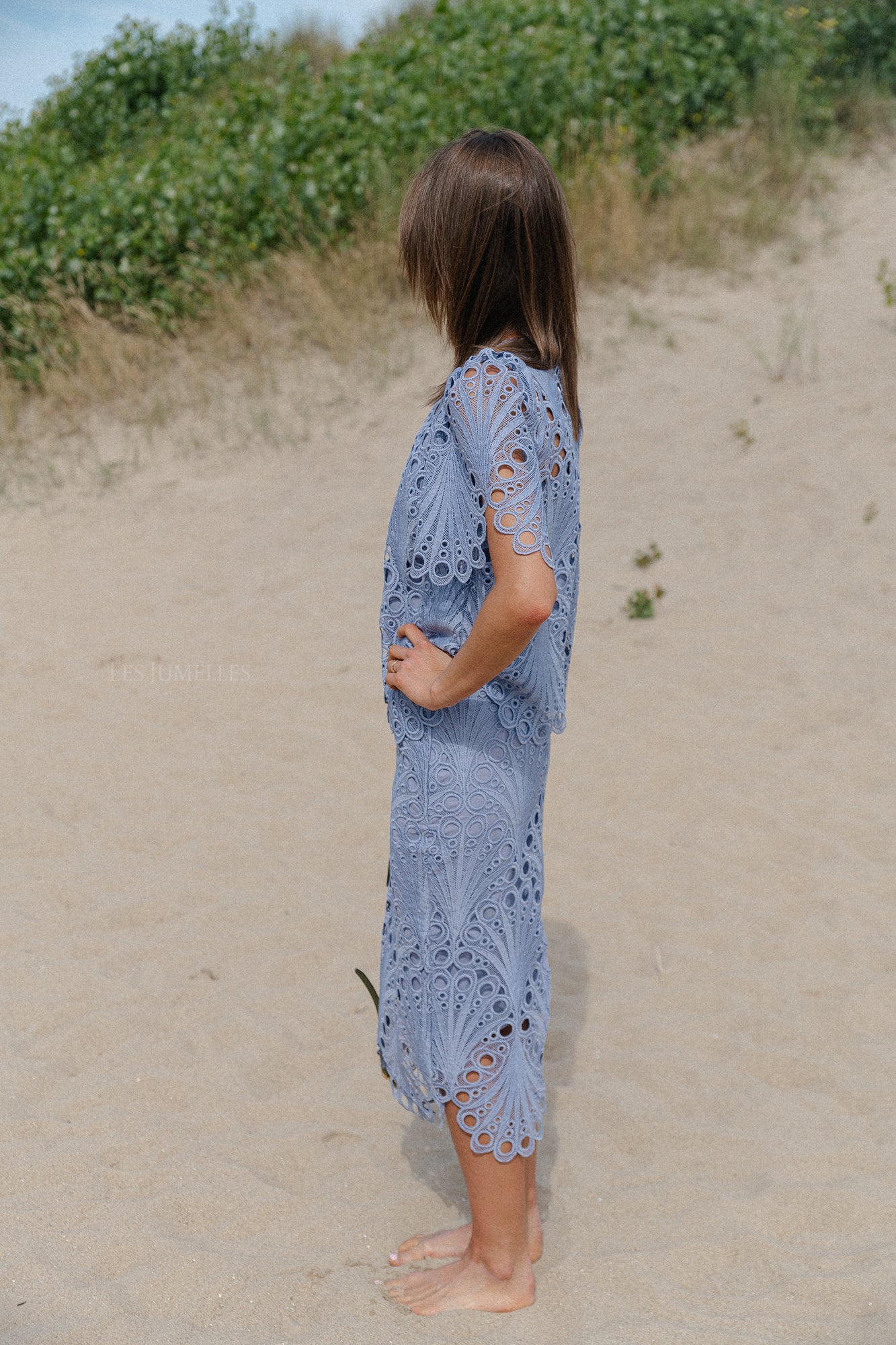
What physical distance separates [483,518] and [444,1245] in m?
1.50

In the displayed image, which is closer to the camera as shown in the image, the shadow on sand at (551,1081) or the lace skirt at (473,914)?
the lace skirt at (473,914)

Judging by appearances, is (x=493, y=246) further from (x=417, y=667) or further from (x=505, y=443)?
(x=417, y=667)

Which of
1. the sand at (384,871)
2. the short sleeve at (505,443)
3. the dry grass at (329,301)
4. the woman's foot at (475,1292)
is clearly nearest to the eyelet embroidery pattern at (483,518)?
the short sleeve at (505,443)

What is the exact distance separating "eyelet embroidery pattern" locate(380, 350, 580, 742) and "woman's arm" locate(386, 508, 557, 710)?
3 cm

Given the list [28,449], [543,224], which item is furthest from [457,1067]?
[28,449]

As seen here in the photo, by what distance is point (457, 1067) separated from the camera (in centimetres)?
199

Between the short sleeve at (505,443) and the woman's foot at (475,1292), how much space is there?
1341 millimetres

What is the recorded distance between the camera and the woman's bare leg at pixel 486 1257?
202 cm

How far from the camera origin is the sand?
7.74 ft

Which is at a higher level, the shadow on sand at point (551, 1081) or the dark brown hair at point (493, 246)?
the dark brown hair at point (493, 246)

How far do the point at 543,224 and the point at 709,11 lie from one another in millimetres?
8297

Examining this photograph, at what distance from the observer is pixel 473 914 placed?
77.3 inches

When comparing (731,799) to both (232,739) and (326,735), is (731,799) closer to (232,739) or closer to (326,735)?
(326,735)

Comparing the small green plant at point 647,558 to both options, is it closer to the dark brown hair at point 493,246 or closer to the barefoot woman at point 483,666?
the barefoot woman at point 483,666
